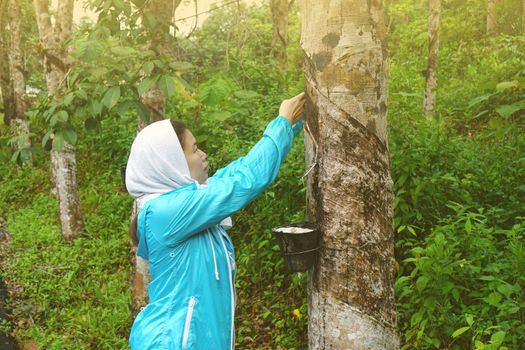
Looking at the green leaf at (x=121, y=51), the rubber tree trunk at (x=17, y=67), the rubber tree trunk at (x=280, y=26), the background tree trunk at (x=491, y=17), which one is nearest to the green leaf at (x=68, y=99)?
the green leaf at (x=121, y=51)

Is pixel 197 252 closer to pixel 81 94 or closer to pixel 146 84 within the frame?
pixel 146 84

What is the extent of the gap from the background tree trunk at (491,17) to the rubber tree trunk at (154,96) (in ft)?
32.7

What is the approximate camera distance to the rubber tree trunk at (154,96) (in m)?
4.52

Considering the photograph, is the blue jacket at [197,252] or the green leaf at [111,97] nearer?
the blue jacket at [197,252]

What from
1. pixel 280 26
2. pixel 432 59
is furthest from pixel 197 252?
pixel 280 26

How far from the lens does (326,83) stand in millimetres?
2357

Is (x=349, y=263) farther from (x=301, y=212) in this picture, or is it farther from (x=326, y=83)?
(x=301, y=212)

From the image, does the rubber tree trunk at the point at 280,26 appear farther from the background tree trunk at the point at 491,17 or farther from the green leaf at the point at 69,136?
the green leaf at the point at 69,136

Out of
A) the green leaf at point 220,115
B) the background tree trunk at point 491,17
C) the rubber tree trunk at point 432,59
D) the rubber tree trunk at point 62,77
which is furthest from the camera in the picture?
the background tree trunk at point 491,17

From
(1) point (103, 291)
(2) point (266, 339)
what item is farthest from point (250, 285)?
(1) point (103, 291)

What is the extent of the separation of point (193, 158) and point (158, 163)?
8.9 inches

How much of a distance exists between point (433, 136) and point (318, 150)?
9.54ft

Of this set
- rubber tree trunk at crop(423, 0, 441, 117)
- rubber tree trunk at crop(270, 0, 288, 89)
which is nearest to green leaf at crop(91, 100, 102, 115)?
rubber tree trunk at crop(423, 0, 441, 117)

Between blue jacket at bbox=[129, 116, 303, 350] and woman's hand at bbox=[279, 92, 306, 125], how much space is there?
4cm
